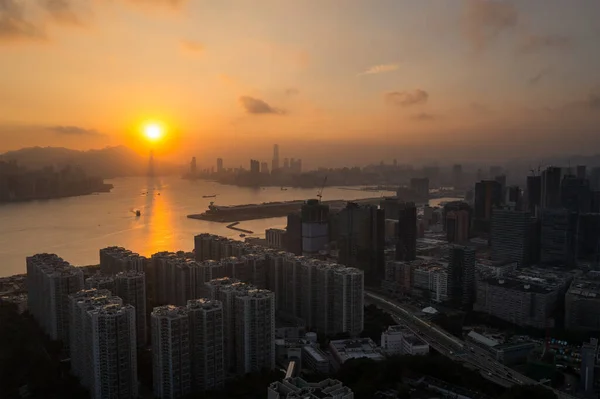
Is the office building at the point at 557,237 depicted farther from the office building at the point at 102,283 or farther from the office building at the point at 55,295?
the office building at the point at 55,295

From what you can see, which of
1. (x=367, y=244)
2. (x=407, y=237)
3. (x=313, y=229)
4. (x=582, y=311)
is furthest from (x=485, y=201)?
(x=582, y=311)

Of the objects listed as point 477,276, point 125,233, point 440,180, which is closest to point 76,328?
point 477,276

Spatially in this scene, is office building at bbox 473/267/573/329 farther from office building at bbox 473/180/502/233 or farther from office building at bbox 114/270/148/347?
office building at bbox 473/180/502/233

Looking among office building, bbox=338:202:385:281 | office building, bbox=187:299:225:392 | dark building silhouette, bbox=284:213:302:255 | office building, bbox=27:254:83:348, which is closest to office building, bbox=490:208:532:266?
office building, bbox=338:202:385:281

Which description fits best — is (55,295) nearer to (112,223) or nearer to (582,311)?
(582,311)

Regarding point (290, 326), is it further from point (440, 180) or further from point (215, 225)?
point (440, 180)

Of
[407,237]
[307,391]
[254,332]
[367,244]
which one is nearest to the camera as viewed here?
[307,391]

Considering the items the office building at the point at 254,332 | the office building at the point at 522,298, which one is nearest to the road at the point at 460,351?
the office building at the point at 522,298
